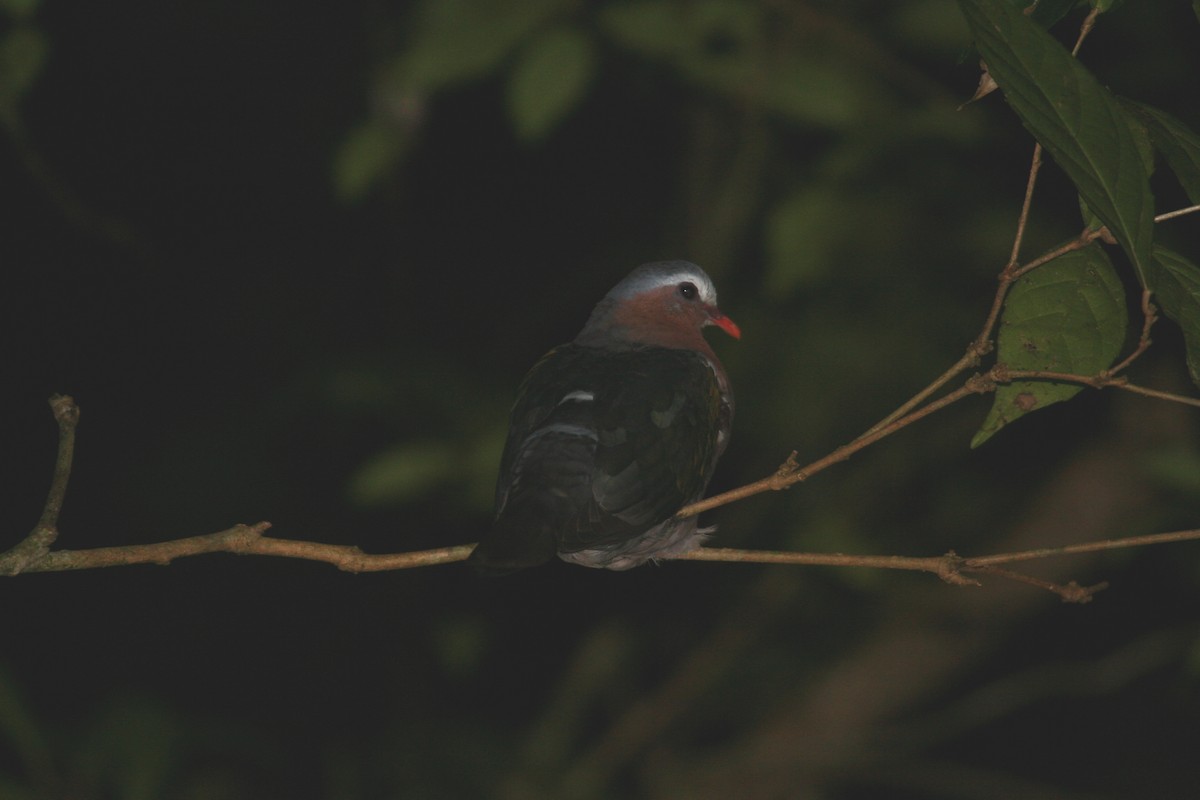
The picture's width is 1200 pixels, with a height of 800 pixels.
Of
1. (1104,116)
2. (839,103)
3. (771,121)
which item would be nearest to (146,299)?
(771,121)

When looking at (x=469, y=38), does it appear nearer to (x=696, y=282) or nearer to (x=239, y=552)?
(x=696, y=282)

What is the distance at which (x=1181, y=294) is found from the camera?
2.08 m

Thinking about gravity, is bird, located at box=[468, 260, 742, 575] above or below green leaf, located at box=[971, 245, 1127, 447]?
below

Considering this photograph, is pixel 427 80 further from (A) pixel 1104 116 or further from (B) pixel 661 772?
(B) pixel 661 772

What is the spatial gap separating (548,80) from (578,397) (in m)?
1.24

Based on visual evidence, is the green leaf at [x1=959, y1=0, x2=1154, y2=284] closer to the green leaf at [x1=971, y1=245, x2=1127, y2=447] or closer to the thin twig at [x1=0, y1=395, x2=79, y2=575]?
the green leaf at [x1=971, y1=245, x2=1127, y2=447]

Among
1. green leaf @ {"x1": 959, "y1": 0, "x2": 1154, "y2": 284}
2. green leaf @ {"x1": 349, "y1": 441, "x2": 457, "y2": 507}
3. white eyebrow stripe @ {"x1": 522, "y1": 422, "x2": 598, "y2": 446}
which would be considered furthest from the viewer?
green leaf @ {"x1": 349, "y1": 441, "x2": 457, "y2": 507}

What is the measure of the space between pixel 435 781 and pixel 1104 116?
18.7 ft

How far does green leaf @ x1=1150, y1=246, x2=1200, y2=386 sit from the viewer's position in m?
2.03

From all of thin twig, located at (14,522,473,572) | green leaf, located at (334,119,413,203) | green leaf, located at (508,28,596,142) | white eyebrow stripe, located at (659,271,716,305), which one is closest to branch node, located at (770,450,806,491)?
thin twig, located at (14,522,473,572)

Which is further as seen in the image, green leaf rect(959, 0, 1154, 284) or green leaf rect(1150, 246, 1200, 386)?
green leaf rect(1150, 246, 1200, 386)

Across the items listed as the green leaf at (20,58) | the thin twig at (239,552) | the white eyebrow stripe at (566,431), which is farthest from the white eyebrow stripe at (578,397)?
the green leaf at (20,58)

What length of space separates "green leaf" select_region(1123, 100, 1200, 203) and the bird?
58.4 inches

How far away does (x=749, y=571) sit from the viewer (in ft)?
24.2
